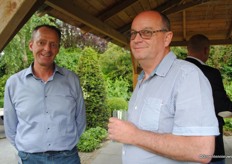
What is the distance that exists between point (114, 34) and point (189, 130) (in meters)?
3.94

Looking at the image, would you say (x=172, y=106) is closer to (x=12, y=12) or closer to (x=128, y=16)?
(x=12, y=12)

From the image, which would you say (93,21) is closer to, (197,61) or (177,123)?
(197,61)

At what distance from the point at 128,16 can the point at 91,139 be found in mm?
3501

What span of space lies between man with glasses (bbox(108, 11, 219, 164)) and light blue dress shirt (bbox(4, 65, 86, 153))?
891 millimetres

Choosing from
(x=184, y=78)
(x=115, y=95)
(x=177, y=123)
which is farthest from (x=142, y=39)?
(x=115, y=95)

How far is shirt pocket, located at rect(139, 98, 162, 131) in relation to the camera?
144cm

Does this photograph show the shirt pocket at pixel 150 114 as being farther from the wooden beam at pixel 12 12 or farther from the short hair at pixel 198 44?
the short hair at pixel 198 44

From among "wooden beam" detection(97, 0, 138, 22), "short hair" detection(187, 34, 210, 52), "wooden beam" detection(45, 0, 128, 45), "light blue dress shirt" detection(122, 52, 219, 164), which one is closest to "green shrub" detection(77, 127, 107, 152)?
"wooden beam" detection(45, 0, 128, 45)

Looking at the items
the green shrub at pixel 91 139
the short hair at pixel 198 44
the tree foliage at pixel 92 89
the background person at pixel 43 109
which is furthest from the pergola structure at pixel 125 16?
the green shrub at pixel 91 139

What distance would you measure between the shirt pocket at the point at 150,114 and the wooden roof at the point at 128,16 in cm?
84

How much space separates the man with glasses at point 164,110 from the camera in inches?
51.6

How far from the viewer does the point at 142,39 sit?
5.31 ft

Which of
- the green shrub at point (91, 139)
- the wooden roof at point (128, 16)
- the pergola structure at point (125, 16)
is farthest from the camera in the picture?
the green shrub at point (91, 139)

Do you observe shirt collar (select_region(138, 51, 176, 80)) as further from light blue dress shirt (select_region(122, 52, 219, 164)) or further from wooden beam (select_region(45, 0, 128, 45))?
wooden beam (select_region(45, 0, 128, 45))
